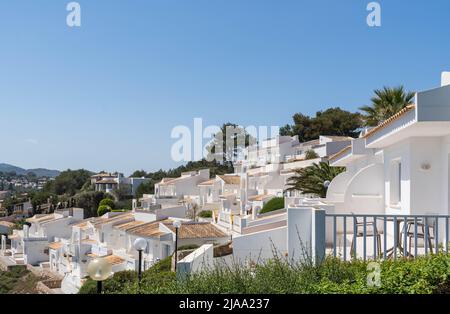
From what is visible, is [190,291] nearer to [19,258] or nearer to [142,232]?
[142,232]

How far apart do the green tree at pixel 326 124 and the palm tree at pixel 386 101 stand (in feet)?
133

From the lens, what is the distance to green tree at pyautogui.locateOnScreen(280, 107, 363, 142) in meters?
67.1

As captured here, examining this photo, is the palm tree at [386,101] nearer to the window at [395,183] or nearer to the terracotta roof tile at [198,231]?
the window at [395,183]

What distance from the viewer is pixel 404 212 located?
10.4m

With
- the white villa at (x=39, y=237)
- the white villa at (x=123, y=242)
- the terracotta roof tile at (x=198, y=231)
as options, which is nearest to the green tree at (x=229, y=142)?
the white villa at (x=39, y=237)

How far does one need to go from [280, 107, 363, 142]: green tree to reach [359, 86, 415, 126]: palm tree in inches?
1601

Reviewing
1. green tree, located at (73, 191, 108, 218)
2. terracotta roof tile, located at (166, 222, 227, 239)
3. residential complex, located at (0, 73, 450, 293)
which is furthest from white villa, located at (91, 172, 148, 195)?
terracotta roof tile, located at (166, 222, 227, 239)

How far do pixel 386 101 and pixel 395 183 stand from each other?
11570 millimetres

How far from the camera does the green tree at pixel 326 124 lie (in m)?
Result: 67.1

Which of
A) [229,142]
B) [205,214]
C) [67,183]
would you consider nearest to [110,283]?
[205,214]

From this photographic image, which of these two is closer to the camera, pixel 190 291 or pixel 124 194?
pixel 190 291

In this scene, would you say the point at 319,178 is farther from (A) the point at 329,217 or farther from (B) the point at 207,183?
(B) the point at 207,183
